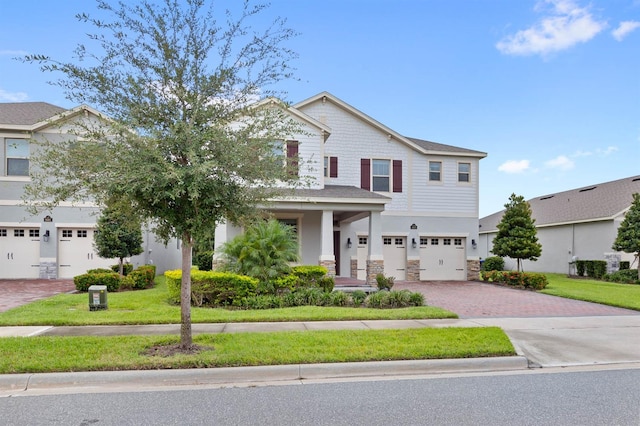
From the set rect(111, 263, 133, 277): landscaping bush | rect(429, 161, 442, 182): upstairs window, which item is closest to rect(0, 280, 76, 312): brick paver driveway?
rect(111, 263, 133, 277): landscaping bush

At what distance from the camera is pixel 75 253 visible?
62.5ft

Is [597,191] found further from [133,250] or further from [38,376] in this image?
[38,376]

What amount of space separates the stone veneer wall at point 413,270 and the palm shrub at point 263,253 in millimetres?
8910

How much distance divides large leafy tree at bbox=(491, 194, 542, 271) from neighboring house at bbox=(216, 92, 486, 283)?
1.47 m

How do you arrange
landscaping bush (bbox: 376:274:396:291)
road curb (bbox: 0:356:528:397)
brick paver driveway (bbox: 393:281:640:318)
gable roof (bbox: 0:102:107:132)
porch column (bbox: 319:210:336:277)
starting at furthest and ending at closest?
gable roof (bbox: 0:102:107:132) → porch column (bbox: 319:210:336:277) → landscaping bush (bbox: 376:274:396:291) → brick paver driveway (bbox: 393:281:640:318) → road curb (bbox: 0:356:528:397)

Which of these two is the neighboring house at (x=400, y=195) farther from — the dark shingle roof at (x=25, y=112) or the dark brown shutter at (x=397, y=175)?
the dark shingle roof at (x=25, y=112)

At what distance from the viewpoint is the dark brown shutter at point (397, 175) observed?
21172mm

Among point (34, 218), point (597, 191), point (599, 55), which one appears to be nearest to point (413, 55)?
point (599, 55)

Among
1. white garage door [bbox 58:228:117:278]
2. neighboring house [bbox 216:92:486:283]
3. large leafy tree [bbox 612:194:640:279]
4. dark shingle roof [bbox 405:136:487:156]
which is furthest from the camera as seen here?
dark shingle roof [bbox 405:136:487:156]

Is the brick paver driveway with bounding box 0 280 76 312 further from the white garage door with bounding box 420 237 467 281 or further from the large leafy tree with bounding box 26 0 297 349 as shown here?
the white garage door with bounding box 420 237 467 281

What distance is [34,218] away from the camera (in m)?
18.6

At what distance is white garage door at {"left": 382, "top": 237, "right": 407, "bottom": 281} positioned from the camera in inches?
817

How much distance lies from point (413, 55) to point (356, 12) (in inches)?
148

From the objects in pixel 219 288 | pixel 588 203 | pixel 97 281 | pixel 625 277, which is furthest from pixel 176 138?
pixel 588 203
